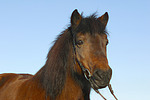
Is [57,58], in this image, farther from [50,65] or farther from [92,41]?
[92,41]

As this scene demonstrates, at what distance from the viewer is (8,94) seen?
19.3 ft

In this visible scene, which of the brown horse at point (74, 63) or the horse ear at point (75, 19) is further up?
the horse ear at point (75, 19)

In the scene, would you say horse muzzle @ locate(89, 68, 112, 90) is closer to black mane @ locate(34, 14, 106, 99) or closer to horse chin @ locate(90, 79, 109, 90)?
horse chin @ locate(90, 79, 109, 90)

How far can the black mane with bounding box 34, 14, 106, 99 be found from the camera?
484cm

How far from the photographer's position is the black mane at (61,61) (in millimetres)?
4840

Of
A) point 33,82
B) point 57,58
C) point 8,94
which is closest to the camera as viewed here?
point 57,58

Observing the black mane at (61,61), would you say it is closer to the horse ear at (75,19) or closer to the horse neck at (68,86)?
the horse neck at (68,86)

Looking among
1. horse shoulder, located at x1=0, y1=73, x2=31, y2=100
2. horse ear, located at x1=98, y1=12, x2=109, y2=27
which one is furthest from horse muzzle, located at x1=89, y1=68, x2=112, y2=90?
horse shoulder, located at x1=0, y1=73, x2=31, y2=100

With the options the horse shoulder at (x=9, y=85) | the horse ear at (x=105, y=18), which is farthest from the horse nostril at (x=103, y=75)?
the horse shoulder at (x=9, y=85)

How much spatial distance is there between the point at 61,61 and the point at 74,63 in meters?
0.30

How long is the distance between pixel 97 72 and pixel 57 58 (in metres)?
1.07

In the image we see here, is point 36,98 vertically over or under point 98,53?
under

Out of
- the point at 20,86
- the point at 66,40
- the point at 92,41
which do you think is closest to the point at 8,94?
the point at 20,86

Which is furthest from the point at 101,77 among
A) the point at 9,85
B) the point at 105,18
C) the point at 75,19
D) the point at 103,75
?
the point at 9,85
